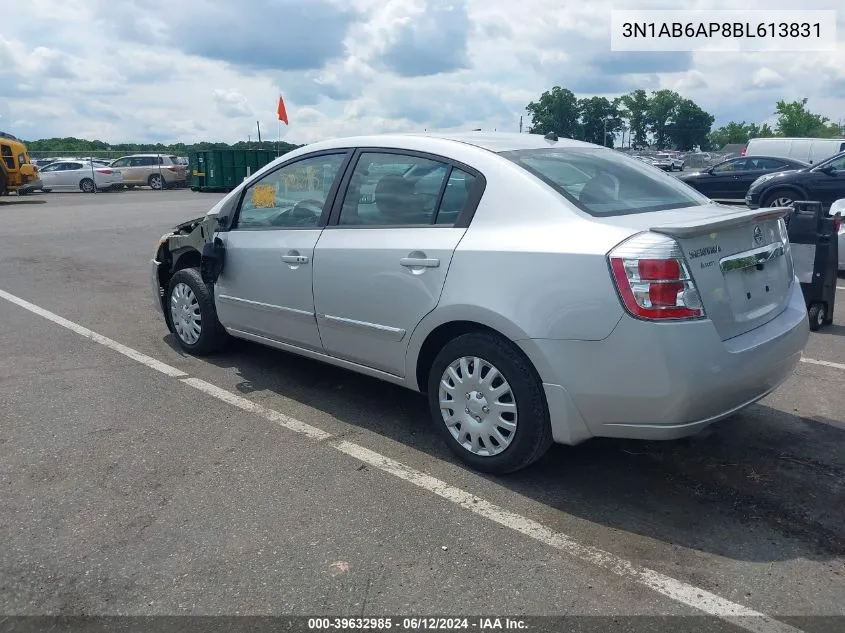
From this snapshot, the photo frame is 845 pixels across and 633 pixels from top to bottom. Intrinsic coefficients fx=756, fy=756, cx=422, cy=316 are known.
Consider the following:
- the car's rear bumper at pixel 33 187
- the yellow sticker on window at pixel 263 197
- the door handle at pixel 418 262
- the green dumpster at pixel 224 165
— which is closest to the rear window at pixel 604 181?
the door handle at pixel 418 262

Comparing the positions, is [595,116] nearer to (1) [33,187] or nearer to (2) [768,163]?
(2) [768,163]

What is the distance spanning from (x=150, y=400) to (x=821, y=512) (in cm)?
388

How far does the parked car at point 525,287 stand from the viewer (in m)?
3.19

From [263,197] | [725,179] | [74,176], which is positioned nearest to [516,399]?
[263,197]

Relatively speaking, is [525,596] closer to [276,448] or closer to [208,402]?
[276,448]

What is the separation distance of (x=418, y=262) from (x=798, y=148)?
930 inches

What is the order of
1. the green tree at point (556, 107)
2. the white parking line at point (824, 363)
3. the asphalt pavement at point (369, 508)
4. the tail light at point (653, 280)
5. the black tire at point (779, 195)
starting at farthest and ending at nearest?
the black tire at point (779, 195) < the green tree at point (556, 107) < the white parking line at point (824, 363) < the tail light at point (653, 280) < the asphalt pavement at point (369, 508)

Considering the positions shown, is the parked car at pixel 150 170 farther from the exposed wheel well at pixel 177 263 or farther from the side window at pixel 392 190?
the side window at pixel 392 190

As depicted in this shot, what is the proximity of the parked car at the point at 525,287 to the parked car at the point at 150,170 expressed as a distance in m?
30.8

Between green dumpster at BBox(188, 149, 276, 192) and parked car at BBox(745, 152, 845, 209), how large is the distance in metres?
19.7

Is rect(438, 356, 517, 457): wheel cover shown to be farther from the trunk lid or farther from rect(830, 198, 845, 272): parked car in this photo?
rect(830, 198, 845, 272): parked car

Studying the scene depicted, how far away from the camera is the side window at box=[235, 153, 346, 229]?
464 centimetres

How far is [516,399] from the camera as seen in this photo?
139 inches

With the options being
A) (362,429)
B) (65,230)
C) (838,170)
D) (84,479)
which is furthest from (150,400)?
(838,170)
